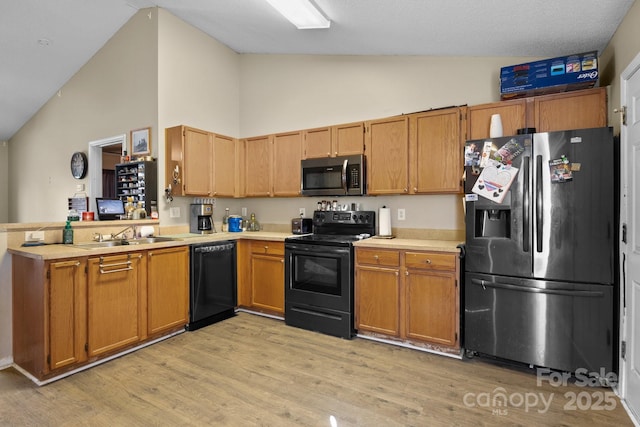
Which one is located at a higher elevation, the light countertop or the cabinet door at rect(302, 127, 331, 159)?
the cabinet door at rect(302, 127, 331, 159)

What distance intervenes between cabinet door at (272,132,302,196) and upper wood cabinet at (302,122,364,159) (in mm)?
117

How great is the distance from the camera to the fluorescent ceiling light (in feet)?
8.85

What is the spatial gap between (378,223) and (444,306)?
116 centimetres

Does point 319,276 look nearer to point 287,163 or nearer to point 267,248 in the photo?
point 267,248

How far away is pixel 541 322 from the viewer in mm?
2422

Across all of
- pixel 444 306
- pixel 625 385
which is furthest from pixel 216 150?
pixel 625 385

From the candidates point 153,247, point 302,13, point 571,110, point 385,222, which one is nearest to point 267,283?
point 153,247

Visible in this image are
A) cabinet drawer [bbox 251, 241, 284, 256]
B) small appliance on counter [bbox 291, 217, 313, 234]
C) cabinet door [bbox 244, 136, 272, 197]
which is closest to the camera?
cabinet drawer [bbox 251, 241, 284, 256]

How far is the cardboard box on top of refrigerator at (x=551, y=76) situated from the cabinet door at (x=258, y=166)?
266cm

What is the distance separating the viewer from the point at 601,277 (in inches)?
89.1

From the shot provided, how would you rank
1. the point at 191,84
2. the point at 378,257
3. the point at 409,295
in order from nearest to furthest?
the point at 409,295
the point at 378,257
the point at 191,84

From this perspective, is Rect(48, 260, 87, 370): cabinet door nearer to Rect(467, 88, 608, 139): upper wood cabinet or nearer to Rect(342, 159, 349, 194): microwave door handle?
Rect(342, 159, 349, 194): microwave door handle

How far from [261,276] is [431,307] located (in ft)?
6.20

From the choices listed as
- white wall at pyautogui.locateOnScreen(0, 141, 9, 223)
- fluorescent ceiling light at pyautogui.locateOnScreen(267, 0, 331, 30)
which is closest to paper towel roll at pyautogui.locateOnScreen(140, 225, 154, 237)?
fluorescent ceiling light at pyautogui.locateOnScreen(267, 0, 331, 30)
